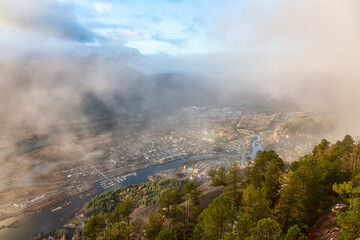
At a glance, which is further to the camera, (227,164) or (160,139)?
(160,139)

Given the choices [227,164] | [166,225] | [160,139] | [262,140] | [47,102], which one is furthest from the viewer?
[47,102]

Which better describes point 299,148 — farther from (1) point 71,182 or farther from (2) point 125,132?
(2) point 125,132

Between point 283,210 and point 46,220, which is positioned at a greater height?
point 283,210

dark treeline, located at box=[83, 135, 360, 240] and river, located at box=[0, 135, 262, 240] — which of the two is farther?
river, located at box=[0, 135, 262, 240]

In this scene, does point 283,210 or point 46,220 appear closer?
point 283,210

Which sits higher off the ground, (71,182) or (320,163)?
(320,163)

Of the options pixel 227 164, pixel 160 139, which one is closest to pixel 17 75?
pixel 160 139

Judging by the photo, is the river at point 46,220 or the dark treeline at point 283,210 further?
the river at point 46,220

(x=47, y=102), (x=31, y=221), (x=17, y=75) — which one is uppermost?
(x=17, y=75)

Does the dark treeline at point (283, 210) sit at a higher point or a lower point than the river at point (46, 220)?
higher

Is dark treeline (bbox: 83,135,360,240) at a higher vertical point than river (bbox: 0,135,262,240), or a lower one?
higher

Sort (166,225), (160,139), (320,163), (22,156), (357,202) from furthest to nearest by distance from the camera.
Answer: (160,139) → (22,156) → (166,225) → (320,163) → (357,202)
